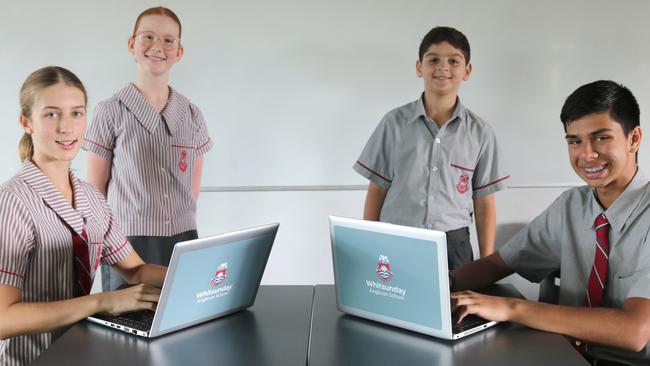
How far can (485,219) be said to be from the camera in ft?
9.30

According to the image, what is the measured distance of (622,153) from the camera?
1837 mm

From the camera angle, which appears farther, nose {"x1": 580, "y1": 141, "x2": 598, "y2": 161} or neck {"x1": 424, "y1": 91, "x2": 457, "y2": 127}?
neck {"x1": 424, "y1": 91, "x2": 457, "y2": 127}

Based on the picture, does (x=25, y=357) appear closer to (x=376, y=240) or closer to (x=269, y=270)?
(x=376, y=240)

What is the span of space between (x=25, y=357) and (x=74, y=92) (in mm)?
722

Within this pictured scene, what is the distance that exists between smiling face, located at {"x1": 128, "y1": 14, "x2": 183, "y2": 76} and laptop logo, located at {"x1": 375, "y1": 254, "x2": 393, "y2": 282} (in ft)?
4.77

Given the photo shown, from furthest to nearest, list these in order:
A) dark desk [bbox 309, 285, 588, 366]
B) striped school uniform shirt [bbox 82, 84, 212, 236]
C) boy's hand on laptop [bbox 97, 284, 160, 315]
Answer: striped school uniform shirt [bbox 82, 84, 212, 236]
boy's hand on laptop [bbox 97, 284, 160, 315]
dark desk [bbox 309, 285, 588, 366]

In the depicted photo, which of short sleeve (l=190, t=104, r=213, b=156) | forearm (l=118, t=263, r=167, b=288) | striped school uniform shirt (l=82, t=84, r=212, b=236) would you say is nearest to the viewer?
forearm (l=118, t=263, r=167, b=288)

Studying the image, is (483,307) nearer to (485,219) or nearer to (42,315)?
(42,315)

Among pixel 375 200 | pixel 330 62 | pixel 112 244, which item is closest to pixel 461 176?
pixel 375 200

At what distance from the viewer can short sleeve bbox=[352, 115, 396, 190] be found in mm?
2803

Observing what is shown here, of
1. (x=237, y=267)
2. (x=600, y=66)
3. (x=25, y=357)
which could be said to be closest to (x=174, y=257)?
(x=237, y=267)

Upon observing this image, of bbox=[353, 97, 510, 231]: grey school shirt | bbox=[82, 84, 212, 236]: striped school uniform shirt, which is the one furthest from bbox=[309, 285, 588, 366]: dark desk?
bbox=[82, 84, 212, 236]: striped school uniform shirt

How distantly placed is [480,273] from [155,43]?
1.54m

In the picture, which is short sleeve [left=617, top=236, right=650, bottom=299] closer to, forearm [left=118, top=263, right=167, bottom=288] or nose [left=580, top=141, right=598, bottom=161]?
nose [left=580, top=141, right=598, bottom=161]
